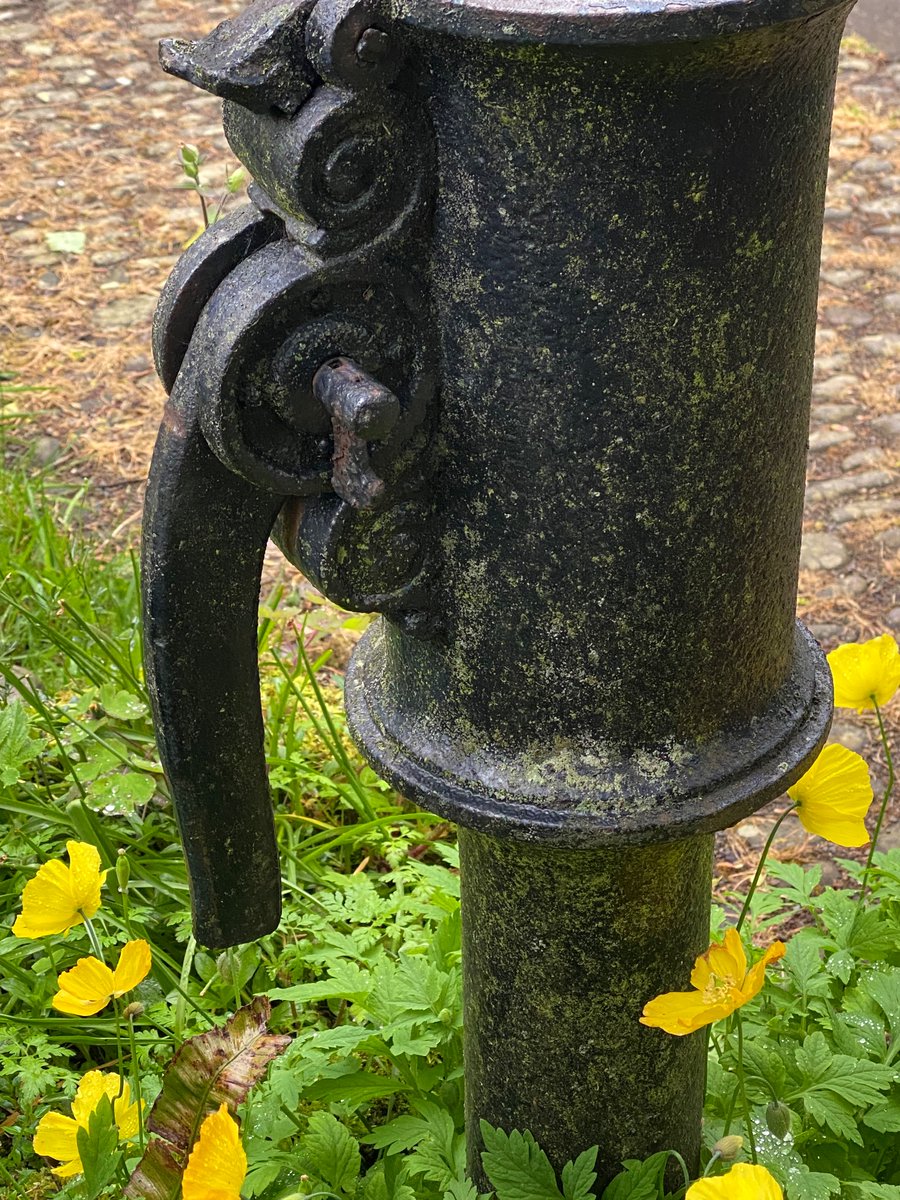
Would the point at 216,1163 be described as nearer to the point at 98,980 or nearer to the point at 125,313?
the point at 98,980

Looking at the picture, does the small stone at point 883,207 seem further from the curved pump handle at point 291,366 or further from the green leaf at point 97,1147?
the green leaf at point 97,1147

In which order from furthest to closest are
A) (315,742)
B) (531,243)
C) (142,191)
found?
(142,191) < (315,742) < (531,243)

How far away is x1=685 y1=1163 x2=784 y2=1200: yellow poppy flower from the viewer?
1.23 meters

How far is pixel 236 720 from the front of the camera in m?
1.49

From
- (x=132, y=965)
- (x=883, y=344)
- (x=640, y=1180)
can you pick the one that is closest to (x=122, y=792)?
(x=132, y=965)

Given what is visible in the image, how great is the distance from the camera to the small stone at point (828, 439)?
13.7 feet

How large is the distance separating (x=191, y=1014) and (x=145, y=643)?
992mm

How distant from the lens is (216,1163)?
1396mm

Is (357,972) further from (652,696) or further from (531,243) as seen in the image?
(531,243)

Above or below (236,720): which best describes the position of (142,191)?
below

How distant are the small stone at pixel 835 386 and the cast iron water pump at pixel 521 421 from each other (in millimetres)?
2991

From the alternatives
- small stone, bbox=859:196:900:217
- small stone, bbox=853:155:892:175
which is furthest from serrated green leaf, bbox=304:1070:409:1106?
small stone, bbox=853:155:892:175

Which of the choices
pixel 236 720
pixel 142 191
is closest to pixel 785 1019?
pixel 236 720

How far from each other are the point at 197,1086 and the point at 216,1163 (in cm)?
28
